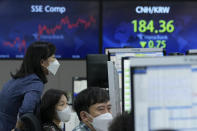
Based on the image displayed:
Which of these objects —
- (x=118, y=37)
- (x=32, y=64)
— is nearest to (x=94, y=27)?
(x=118, y=37)

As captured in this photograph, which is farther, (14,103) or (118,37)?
(118,37)

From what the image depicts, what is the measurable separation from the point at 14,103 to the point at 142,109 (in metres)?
1.48

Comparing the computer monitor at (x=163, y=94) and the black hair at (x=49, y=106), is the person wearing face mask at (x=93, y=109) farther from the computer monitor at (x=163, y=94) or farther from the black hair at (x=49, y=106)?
the computer monitor at (x=163, y=94)

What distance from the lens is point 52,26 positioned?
5285 mm

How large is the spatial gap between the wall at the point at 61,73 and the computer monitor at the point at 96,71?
255cm

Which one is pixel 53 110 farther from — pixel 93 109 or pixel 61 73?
pixel 61 73

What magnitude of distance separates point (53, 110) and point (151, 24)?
10.7ft

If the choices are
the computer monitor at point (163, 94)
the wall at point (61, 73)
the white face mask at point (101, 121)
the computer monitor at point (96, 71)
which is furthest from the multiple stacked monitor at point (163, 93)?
the wall at point (61, 73)

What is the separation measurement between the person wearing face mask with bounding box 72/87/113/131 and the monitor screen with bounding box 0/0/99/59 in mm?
3242

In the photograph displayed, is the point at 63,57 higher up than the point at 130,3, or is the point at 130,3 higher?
the point at 130,3

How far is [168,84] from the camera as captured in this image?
1076 mm

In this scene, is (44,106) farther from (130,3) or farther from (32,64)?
(130,3)

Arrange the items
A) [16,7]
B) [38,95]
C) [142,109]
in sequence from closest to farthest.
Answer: [142,109]
[38,95]
[16,7]

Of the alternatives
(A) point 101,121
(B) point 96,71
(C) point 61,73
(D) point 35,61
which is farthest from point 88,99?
(C) point 61,73
